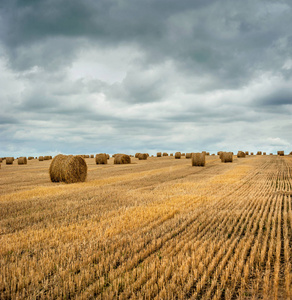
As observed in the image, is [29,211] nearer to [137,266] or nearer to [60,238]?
[60,238]

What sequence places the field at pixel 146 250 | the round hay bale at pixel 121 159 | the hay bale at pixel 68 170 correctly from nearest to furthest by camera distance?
the field at pixel 146 250, the hay bale at pixel 68 170, the round hay bale at pixel 121 159

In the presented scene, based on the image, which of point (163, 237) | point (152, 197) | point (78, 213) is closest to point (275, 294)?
point (163, 237)

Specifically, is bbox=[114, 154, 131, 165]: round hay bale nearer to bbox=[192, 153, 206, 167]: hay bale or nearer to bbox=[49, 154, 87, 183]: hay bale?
bbox=[192, 153, 206, 167]: hay bale

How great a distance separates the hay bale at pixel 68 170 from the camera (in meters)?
17.0

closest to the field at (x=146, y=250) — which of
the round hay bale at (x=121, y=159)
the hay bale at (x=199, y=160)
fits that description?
the hay bale at (x=199, y=160)

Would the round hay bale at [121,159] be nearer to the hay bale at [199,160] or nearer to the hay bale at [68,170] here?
the hay bale at [199,160]

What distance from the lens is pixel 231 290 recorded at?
13.3 feet

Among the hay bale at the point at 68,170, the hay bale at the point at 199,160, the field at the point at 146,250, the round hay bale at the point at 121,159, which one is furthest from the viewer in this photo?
the round hay bale at the point at 121,159

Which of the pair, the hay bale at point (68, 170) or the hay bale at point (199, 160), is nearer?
the hay bale at point (68, 170)

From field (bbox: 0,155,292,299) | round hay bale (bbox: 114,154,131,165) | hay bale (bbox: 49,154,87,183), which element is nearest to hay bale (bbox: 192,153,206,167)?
round hay bale (bbox: 114,154,131,165)

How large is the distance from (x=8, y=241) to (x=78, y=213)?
2.70 meters

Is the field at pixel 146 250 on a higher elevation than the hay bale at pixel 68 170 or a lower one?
lower

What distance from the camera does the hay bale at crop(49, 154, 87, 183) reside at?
17.0 m

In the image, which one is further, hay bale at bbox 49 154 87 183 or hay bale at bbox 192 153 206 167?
hay bale at bbox 192 153 206 167
